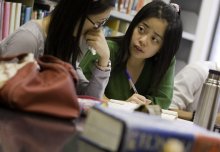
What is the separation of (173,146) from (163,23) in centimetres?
143

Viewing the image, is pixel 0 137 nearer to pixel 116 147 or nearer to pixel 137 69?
pixel 116 147

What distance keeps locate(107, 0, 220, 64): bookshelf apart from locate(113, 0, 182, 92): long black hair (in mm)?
1553

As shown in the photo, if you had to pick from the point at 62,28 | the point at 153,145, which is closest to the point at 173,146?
the point at 153,145

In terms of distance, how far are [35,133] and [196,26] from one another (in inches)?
121

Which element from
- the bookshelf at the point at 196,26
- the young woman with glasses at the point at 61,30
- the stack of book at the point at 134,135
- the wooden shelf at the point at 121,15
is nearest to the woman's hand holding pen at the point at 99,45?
the young woman with glasses at the point at 61,30

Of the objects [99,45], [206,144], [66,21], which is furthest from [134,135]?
[99,45]

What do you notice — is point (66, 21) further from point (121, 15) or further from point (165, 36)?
point (121, 15)

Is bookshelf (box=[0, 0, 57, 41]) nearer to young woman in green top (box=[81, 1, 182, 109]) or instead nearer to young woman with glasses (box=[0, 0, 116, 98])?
young woman in green top (box=[81, 1, 182, 109])

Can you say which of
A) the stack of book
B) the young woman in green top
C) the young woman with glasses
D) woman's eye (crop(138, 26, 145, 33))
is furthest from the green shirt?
the stack of book

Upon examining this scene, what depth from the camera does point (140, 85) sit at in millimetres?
2055

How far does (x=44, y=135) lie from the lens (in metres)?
0.66

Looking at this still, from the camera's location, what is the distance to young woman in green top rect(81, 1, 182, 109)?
1873mm

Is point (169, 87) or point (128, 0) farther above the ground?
point (128, 0)

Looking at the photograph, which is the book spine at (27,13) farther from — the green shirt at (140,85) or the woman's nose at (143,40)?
the woman's nose at (143,40)
